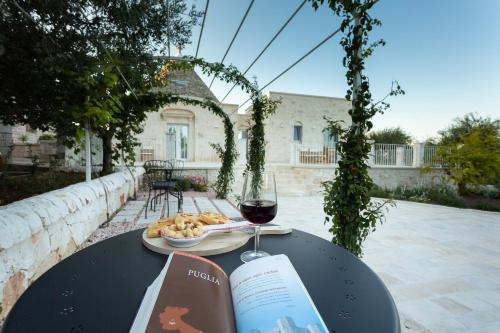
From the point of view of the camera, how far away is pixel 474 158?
324 inches

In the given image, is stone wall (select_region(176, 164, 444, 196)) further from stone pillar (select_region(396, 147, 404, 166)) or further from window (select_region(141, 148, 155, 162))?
window (select_region(141, 148, 155, 162))

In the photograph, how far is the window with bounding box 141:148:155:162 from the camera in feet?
42.2

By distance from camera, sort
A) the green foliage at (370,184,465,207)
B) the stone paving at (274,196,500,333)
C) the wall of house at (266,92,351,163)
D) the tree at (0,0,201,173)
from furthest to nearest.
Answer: the wall of house at (266,92,351,163) < the green foliage at (370,184,465,207) < the tree at (0,0,201,173) < the stone paving at (274,196,500,333)

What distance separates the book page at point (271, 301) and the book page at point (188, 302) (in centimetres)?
3

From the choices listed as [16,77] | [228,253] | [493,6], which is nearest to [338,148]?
[228,253]

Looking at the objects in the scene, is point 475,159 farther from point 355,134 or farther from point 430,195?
point 355,134

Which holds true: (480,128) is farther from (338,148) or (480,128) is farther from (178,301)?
(178,301)

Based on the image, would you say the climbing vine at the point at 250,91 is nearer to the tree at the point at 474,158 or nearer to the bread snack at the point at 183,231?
the bread snack at the point at 183,231

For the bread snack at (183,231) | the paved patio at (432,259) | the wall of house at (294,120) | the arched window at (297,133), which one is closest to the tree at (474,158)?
the paved patio at (432,259)

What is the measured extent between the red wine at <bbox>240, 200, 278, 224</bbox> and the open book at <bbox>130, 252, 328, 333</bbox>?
248 millimetres

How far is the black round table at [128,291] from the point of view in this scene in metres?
0.50

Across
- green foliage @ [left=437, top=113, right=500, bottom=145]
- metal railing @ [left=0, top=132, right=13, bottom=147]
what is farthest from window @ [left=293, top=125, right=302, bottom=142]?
metal railing @ [left=0, top=132, right=13, bottom=147]

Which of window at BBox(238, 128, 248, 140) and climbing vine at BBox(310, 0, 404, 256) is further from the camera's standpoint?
window at BBox(238, 128, 248, 140)

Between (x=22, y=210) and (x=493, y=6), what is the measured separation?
7992mm
